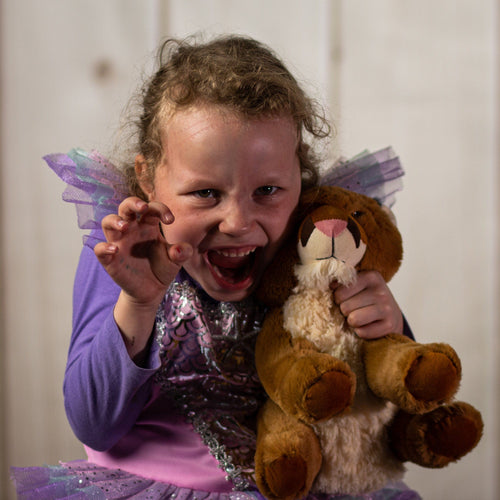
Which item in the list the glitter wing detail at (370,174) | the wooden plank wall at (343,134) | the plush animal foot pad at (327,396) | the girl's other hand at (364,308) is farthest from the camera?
the wooden plank wall at (343,134)

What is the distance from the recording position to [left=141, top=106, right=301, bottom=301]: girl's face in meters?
0.61

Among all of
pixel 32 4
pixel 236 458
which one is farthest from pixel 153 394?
pixel 32 4

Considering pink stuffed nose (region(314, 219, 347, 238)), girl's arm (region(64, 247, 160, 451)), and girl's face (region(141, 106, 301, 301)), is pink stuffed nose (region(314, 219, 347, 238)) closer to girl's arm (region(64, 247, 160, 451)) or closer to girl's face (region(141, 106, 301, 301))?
girl's face (region(141, 106, 301, 301))

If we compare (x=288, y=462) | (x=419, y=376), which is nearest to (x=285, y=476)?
(x=288, y=462)

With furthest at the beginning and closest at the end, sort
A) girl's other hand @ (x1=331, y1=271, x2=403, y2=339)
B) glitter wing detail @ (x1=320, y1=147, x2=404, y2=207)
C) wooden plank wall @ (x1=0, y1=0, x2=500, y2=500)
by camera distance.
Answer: wooden plank wall @ (x1=0, y1=0, x2=500, y2=500), glitter wing detail @ (x1=320, y1=147, x2=404, y2=207), girl's other hand @ (x1=331, y1=271, x2=403, y2=339)

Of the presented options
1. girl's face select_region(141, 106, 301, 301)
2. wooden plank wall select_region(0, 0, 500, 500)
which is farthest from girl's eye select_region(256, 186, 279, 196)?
wooden plank wall select_region(0, 0, 500, 500)

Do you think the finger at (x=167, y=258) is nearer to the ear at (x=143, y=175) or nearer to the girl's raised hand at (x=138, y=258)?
the girl's raised hand at (x=138, y=258)

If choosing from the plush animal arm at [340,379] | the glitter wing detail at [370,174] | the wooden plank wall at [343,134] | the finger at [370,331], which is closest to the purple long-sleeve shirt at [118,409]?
the plush animal arm at [340,379]

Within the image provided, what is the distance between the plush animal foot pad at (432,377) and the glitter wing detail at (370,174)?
0.95ft

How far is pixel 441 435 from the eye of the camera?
62 cm

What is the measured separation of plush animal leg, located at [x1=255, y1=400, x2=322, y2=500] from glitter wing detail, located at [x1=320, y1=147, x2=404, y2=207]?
0.33 m

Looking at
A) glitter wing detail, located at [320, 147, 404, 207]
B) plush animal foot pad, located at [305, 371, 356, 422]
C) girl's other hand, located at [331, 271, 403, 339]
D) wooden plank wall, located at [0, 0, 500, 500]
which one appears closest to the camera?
plush animal foot pad, located at [305, 371, 356, 422]

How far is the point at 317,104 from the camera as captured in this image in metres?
0.77

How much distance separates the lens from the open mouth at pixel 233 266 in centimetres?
65
